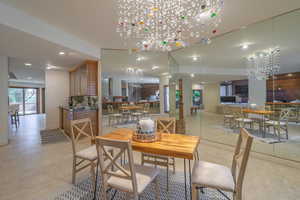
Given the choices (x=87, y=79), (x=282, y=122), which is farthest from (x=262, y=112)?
(x=87, y=79)

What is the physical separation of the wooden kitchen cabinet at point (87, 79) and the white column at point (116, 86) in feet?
10.5

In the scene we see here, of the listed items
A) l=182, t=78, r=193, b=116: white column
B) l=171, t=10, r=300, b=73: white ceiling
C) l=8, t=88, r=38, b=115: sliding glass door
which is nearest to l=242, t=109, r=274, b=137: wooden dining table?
l=171, t=10, r=300, b=73: white ceiling

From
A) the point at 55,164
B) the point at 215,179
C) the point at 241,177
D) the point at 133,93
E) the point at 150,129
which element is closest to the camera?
the point at 241,177

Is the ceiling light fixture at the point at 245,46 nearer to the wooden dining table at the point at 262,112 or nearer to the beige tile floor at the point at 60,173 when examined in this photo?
the wooden dining table at the point at 262,112

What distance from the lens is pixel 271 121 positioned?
3635 millimetres

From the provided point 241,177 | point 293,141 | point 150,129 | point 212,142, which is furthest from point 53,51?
point 293,141

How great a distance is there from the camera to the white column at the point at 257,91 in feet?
11.2

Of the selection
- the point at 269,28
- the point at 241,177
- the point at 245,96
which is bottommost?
the point at 241,177

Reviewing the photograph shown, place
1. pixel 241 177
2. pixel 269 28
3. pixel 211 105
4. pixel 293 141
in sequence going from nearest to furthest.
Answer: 1. pixel 241 177
2. pixel 269 28
3. pixel 293 141
4. pixel 211 105

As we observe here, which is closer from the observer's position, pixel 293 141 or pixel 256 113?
pixel 293 141

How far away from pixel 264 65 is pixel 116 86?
23.3 ft

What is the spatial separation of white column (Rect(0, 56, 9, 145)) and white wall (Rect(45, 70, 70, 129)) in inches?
58.1

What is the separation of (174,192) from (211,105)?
4.77 meters

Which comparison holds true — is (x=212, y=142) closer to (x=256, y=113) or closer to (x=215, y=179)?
(x=256, y=113)
